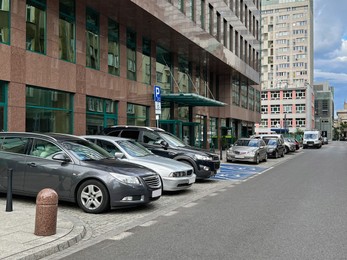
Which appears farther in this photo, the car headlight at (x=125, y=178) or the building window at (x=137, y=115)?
the building window at (x=137, y=115)

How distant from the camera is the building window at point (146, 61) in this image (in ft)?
76.7

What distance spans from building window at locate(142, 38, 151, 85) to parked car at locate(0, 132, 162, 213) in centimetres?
1448

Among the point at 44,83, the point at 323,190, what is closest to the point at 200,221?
the point at 323,190

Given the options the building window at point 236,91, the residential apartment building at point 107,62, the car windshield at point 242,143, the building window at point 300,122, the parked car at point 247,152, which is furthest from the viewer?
the building window at point 300,122

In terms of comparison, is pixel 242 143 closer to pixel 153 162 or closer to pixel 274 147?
pixel 274 147

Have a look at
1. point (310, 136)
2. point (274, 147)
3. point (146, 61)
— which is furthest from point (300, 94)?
point (146, 61)

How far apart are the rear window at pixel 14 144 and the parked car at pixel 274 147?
21.8 meters

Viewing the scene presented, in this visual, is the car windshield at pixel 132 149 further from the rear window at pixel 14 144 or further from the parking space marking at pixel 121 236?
the parking space marking at pixel 121 236

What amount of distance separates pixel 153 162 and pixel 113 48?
37.6ft

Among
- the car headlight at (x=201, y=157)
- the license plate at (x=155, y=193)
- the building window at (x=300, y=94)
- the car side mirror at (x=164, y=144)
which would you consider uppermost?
the building window at (x=300, y=94)

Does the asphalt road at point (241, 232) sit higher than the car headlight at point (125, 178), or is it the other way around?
the car headlight at point (125, 178)

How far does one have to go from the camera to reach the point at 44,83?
50.6 ft

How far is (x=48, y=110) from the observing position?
15.9 metres

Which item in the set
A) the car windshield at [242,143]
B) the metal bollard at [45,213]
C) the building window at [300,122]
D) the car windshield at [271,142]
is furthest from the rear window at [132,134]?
the building window at [300,122]
